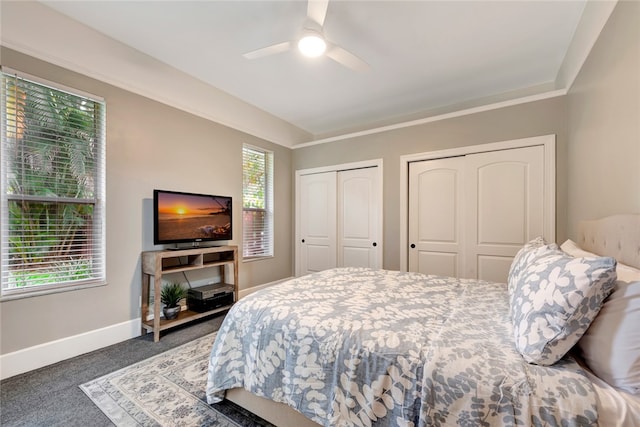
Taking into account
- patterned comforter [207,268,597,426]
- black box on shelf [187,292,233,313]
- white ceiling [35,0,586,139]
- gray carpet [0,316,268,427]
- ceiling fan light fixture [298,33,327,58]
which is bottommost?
gray carpet [0,316,268,427]

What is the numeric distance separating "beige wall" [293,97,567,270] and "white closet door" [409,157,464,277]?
0.65 ft

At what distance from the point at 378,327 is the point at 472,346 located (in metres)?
0.38

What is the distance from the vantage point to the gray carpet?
5.02 feet

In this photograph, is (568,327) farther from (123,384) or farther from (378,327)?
(123,384)

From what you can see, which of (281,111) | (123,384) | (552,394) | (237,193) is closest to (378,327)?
(552,394)

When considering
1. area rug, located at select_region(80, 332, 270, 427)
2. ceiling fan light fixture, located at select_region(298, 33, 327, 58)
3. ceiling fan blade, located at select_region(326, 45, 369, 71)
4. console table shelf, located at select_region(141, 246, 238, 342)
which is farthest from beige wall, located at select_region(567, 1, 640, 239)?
console table shelf, located at select_region(141, 246, 238, 342)

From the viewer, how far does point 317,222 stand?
438 cm

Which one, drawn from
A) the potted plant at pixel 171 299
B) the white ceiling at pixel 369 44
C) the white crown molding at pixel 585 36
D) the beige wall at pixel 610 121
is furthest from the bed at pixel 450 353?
the white ceiling at pixel 369 44

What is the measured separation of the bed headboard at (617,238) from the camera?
1222 mm

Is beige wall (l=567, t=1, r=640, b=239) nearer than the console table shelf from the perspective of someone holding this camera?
Yes

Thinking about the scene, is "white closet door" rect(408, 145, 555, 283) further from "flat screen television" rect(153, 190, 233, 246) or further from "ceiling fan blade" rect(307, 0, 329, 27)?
"flat screen television" rect(153, 190, 233, 246)

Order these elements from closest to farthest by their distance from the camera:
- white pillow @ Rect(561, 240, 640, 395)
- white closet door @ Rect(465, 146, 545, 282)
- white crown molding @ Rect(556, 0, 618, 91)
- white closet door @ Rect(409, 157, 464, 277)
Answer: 1. white pillow @ Rect(561, 240, 640, 395)
2. white crown molding @ Rect(556, 0, 618, 91)
3. white closet door @ Rect(465, 146, 545, 282)
4. white closet door @ Rect(409, 157, 464, 277)

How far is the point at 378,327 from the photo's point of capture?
1255 mm

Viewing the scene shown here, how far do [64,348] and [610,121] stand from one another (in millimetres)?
4250
